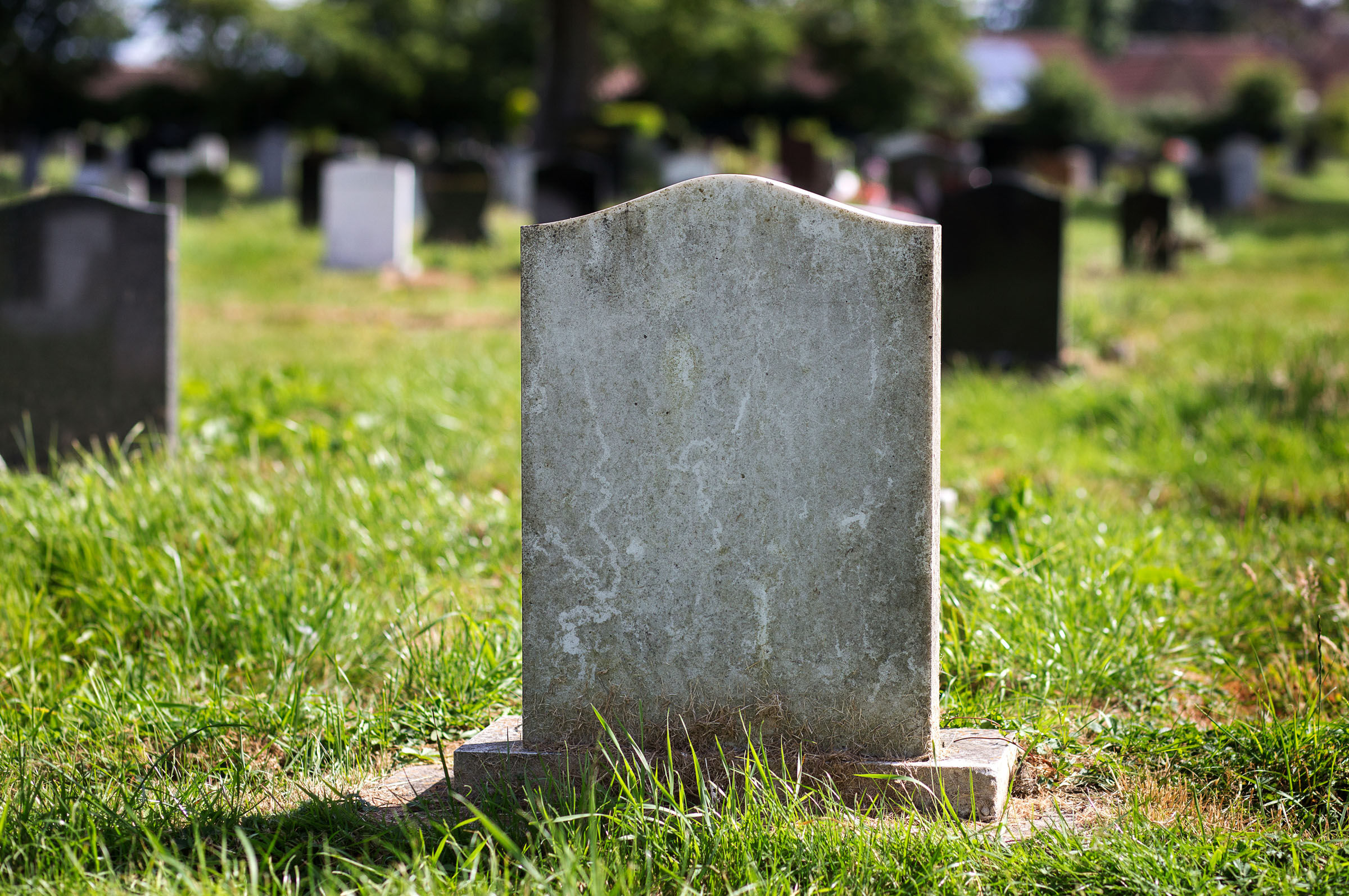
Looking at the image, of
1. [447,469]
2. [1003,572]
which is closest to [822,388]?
[1003,572]

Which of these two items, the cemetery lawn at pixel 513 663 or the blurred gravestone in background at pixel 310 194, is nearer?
the cemetery lawn at pixel 513 663

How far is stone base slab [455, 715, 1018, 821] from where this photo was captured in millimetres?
2352

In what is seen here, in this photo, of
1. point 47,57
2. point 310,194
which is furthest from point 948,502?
point 47,57

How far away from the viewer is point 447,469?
16.2 feet

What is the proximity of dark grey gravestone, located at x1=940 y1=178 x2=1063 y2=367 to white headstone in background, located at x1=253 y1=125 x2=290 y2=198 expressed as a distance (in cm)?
2428

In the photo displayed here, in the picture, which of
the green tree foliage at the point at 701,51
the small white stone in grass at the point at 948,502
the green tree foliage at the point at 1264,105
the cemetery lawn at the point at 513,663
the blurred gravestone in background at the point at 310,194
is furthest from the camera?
the green tree foliage at the point at 701,51

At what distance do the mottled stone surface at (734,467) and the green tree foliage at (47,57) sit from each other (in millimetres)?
36178

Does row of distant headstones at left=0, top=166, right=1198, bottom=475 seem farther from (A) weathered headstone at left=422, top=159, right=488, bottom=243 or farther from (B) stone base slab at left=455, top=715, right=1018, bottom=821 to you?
(A) weathered headstone at left=422, top=159, right=488, bottom=243

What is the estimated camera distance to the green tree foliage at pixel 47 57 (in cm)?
3394

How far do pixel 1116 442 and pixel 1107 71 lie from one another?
60.2 metres

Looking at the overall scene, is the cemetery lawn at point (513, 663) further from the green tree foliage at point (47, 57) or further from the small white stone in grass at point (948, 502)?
the green tree foliage at point (47, 57)

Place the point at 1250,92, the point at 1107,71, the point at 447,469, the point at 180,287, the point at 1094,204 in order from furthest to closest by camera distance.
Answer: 1. the point at 1107,71
2. the point at 1250,92
3. the point at 1094,204
4. the point at 180,287
5. the point at 447,469

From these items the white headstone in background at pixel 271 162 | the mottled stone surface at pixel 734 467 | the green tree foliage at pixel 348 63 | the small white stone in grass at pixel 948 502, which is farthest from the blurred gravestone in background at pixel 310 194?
the mottled stone surface at pixel 734 467

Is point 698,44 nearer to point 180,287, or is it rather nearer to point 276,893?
point 180,287
